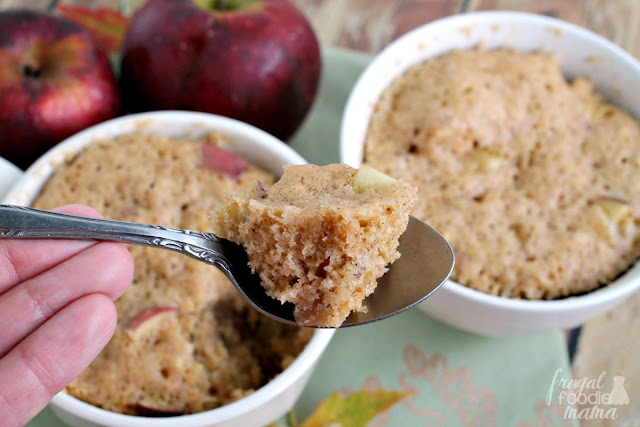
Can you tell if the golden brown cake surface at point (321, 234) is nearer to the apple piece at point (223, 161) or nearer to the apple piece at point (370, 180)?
the apple piece at point (370, 180)

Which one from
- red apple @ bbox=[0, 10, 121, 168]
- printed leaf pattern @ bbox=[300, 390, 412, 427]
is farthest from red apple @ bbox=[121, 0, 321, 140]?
printed leaf pattern @ bbox=[300, 390, 412, 427]

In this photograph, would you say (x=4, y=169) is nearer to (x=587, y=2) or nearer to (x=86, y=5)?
(x=86, y=5)

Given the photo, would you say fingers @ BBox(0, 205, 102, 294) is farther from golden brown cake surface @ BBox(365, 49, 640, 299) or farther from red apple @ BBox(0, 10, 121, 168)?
golden brown cake surface @ BBox(365, 49, 640, 299)

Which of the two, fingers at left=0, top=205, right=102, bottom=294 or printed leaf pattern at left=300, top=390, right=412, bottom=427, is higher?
fingers at left=0, top=205, right=102, bottom=294

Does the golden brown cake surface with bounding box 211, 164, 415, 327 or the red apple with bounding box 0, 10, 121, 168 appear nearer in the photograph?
the golden brown cake surface with bounding box 211, 164, 415, 327

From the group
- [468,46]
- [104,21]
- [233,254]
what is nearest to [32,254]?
[233,254]

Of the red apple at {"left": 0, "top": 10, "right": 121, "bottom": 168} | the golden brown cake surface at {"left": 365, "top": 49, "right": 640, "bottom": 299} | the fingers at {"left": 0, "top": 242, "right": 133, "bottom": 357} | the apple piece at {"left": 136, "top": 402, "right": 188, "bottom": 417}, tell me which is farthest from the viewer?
the red apple at {"left": 0, "top": 10, "right": 121, "bottom": 168}

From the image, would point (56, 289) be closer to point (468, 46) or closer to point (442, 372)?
point (442, 372)
